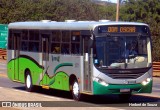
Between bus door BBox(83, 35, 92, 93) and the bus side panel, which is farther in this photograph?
the bus side panel

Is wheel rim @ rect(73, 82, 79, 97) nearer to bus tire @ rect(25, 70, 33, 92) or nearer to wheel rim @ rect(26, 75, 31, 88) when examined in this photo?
bus tire @ rect(25, 70, 33, 92)

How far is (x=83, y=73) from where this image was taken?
59.9ft

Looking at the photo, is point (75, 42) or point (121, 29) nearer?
point (121, 29)

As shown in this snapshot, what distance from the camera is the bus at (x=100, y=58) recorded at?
17.5 metres

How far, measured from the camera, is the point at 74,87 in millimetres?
18922

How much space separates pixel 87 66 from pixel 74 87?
1203mm

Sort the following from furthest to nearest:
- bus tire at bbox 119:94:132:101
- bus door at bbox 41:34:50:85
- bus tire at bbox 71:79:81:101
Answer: bus door at bbox 41:34:50:85 < bus tire at bbox 119:94:132:101 < bus tire at bbox 71:79:81:101

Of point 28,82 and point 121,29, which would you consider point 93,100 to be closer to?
point 121,29

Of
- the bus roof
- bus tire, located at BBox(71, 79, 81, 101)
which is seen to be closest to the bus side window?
the bus roof

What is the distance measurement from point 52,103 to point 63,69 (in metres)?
3.23

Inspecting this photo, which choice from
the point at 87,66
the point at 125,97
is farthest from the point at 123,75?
→ the point at 125,97

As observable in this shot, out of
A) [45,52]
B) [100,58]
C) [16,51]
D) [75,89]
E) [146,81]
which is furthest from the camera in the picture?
[16,51]

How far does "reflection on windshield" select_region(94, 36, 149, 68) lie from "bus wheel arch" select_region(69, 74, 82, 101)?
1.53 meters

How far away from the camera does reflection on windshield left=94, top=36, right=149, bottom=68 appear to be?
17547 millimetres
